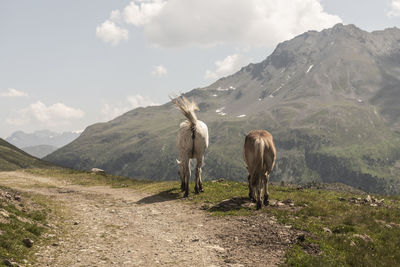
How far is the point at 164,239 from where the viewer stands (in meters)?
13.1

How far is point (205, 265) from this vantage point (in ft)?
33.9

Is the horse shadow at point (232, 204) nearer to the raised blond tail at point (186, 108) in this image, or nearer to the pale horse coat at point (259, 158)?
the pale horse coat at point (259, 158)

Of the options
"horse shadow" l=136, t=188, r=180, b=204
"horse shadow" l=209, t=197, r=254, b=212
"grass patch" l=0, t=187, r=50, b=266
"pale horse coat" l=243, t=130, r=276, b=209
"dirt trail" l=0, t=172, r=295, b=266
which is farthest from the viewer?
"horse shadow" l=136, t=188, r=180, b=204

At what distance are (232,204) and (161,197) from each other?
696cm

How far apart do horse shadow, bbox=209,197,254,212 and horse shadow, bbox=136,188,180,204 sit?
4825mm

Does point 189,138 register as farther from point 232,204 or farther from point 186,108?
point 232,204

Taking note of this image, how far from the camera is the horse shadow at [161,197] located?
2221 centimetres

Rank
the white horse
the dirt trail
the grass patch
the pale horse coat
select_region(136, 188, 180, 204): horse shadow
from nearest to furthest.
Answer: the grass patch, the dirt trail, the pale horse coat, select_region(136, 188, 180, 204): horse shadow, the white horse

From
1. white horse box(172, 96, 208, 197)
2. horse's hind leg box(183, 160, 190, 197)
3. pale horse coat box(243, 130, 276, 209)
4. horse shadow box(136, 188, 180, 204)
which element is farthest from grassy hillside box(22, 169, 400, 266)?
white horse box(172, 96, 208, 197)

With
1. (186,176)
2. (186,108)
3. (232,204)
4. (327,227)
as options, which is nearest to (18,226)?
(232,204)

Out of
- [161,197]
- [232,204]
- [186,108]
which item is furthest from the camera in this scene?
[161,197]

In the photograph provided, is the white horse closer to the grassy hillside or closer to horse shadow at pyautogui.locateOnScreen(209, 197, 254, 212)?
the grassy hillside

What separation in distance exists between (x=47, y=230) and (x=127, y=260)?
551 cm

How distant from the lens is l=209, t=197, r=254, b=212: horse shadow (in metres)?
18.0
